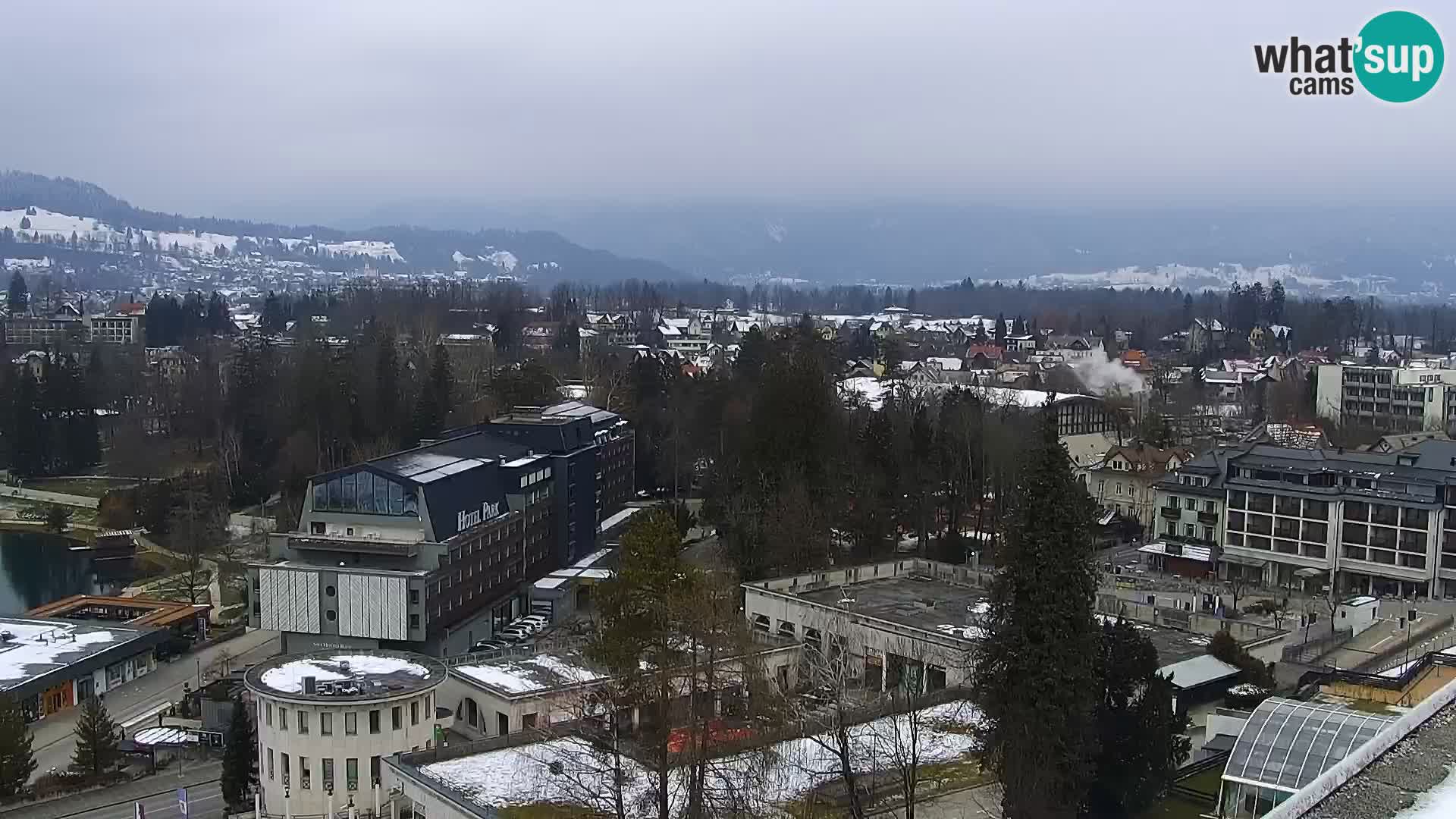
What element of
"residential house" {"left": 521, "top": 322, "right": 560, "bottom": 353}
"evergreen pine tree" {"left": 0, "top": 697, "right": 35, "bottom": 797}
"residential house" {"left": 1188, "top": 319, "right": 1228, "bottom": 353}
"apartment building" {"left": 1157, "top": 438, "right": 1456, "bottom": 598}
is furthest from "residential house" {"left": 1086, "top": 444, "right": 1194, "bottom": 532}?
"residential house" {"left": 1188, "top": 319, "right": 1228, "bottom": 353}

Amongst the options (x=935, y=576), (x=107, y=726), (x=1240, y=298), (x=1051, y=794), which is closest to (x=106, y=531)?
(x=107, y=726)

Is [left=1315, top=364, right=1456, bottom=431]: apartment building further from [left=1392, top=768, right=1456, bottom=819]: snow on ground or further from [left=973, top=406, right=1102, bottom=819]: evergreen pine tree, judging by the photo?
[left=1392, top=768, right=1456, bottom=819]: snow on ground

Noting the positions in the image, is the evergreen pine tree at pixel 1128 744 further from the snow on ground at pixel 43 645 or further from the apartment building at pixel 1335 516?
the snow on ground at pixel 43 645

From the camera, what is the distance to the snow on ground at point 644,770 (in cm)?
1223

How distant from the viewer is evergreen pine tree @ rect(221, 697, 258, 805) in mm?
16297

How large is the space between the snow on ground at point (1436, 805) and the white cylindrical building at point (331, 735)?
10.7 m

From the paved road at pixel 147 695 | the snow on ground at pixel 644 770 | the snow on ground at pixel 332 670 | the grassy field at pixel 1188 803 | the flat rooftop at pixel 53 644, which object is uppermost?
the snow on ground at pixel 332 670

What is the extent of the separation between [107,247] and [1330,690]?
657ft

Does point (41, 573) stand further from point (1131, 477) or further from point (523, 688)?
point (1131, 477)

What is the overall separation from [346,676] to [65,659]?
9669mm

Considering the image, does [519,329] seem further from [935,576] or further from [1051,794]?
[1051,794]

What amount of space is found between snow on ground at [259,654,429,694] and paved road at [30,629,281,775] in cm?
569

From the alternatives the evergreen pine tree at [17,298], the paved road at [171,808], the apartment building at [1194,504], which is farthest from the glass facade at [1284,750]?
the evergreen pine tree at [17,298]

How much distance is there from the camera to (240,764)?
53.5 ft
